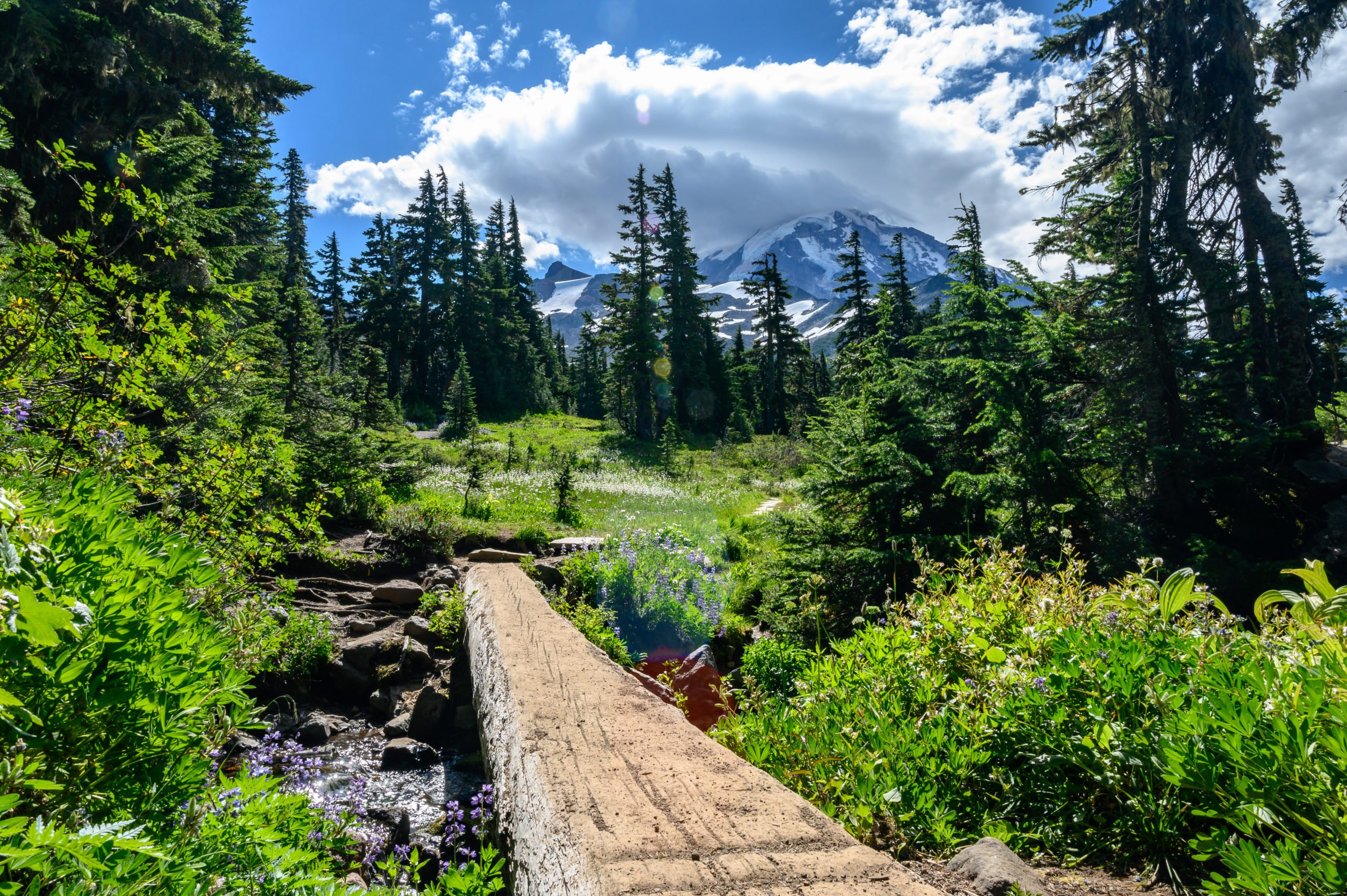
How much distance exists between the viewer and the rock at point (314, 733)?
5531mm

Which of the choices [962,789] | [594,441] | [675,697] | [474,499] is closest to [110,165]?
[474,499]

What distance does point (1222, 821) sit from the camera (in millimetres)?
2168

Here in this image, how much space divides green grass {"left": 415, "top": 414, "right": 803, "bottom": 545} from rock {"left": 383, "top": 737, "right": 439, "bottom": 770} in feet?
21.4

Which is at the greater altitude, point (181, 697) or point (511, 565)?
point (181, 697)

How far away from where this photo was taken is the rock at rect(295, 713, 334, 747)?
5.53 metres

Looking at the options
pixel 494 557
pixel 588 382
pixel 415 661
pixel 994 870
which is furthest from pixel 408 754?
pixel 588 382

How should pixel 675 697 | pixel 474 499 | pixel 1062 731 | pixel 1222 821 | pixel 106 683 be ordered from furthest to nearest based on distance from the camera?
pixel 474 499 < pixel 675 697 < pixel 1062 731 < pixel 1222 821 < pixel 106 683

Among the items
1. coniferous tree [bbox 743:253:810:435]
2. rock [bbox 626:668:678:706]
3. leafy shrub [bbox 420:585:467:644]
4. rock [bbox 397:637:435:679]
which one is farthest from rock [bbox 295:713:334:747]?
coniferous tree [bbox 743:253:810:435]

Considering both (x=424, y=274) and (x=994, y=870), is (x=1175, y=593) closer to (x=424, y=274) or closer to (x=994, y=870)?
(x=994, y=870)

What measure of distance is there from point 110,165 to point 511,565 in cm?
955

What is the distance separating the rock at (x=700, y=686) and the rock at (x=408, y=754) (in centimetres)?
249

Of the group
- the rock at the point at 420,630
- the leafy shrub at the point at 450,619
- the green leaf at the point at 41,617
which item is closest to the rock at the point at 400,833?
the leafy shrub at the point at 450,619

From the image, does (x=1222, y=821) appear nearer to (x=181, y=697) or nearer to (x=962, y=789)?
(x=962, y=789)

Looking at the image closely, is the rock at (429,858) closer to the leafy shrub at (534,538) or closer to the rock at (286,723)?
the rock at (286,723)
